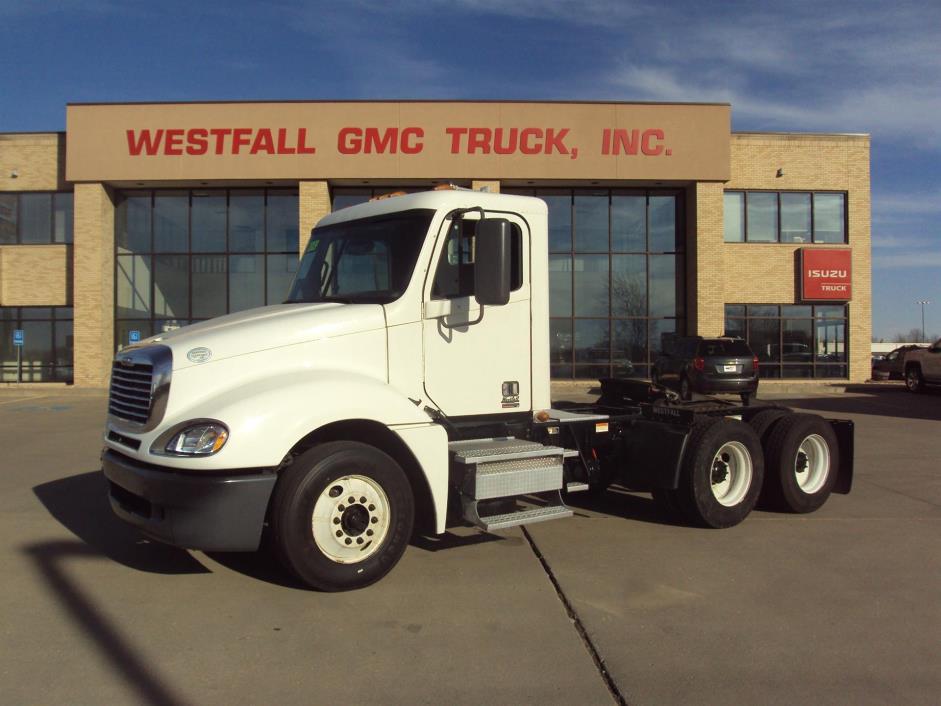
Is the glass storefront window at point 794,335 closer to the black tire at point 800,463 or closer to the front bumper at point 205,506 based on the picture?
the black tire at point 800,463

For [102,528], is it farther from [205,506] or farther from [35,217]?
[35,217]

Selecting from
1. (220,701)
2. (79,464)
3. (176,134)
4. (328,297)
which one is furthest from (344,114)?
(220,701)

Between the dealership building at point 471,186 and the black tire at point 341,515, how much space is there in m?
20.4

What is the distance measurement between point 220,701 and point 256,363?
7.01ft

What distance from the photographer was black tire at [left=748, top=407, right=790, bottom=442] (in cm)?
711

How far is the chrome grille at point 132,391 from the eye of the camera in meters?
4.75

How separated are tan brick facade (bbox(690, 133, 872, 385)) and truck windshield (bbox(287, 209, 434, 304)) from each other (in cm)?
2116

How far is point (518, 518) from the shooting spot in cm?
524

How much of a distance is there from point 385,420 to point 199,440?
45.3 inches

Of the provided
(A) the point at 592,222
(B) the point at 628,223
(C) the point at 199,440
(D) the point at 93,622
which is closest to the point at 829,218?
(B) the point at 628,223

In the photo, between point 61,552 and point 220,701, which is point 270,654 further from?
point 61,552

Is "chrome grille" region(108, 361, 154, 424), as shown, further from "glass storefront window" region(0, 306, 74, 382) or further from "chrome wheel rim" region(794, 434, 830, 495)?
"glass storefront window" region(0, 306, 74, 382)

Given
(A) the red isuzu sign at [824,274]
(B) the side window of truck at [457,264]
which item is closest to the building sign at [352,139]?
(A) the red isuzu sign at [824,274]

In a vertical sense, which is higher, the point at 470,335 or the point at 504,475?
the point at 470,335
